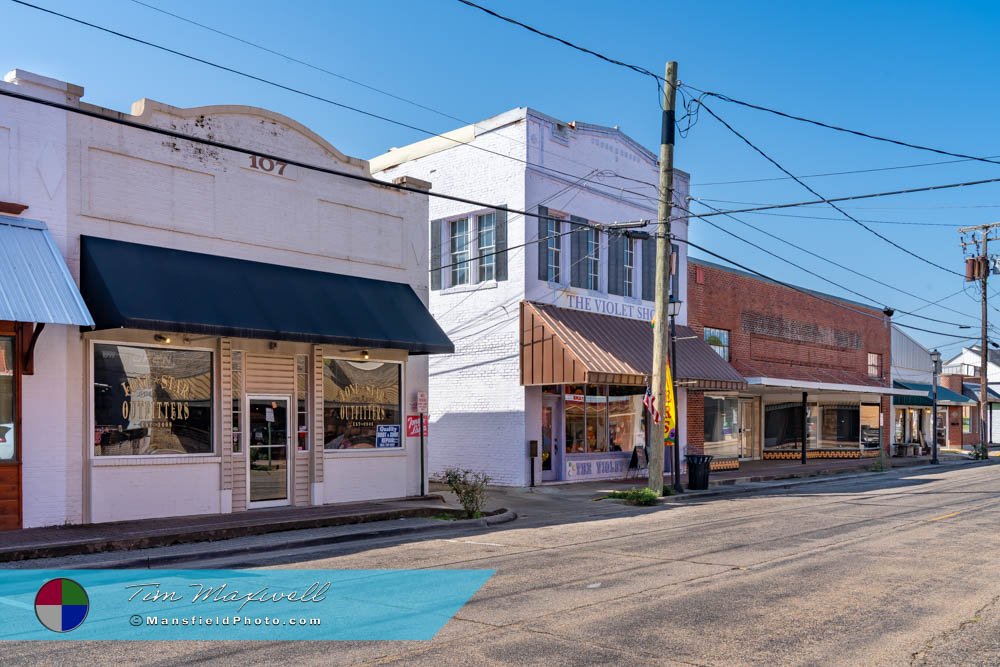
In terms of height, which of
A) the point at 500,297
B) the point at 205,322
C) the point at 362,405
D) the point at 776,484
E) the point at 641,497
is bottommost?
the point at 776,484

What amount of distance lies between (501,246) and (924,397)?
30.0 metres

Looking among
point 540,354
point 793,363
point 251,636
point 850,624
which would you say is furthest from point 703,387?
point 251,636

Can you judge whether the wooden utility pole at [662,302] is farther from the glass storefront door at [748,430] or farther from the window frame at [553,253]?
the glass storefront door at [748,430]

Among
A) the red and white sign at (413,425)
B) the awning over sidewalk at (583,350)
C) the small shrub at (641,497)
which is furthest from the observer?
the awning over sidewalk at (583,350)

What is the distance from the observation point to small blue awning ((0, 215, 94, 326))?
482 inches

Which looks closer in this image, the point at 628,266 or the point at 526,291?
the point at 526,291

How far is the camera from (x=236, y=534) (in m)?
13.6

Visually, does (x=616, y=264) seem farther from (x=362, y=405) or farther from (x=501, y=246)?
(x=362, y=405)

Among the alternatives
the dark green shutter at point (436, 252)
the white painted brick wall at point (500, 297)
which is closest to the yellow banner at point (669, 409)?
the white painted brick wall at point (500, 297)

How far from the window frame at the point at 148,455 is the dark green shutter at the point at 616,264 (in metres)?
12.5

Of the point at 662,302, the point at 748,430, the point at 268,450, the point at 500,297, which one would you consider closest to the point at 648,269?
the point at 500,297

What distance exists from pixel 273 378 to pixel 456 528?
14.9 feet

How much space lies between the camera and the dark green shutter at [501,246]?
22984mm

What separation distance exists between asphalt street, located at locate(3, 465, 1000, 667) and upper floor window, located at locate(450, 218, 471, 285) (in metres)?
8.75
